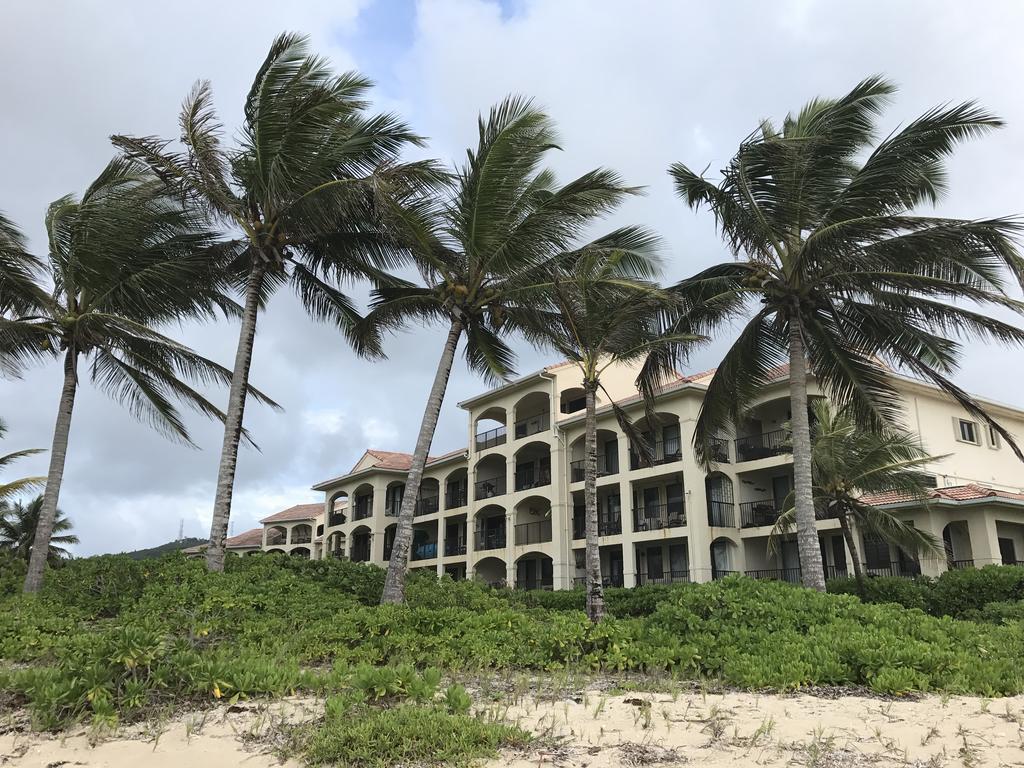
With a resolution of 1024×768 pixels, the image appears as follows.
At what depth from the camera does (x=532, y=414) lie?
36.1 metres

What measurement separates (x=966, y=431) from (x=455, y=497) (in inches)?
932

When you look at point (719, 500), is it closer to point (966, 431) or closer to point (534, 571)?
point (966, 431)

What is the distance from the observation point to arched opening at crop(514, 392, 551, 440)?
34.6 meters

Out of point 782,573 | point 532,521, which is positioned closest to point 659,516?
point 782,573

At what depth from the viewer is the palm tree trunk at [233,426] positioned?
14.5 metres

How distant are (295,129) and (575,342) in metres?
6.88

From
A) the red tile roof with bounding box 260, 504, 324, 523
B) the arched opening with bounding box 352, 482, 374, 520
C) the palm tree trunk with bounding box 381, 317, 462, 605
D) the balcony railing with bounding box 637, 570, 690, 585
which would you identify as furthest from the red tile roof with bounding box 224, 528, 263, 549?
the palm tree trunk with bounding box 381, 317, 462, 605

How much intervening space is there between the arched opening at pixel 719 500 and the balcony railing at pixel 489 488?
1100 centimetres

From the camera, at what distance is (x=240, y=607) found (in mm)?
11531

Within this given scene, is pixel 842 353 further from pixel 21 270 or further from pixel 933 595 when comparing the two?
pixel 21 270

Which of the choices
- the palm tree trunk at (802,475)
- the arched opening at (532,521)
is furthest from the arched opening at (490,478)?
the palm tree trunk at (802,475)

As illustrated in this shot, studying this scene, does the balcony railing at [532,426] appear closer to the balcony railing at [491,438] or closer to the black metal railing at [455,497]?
the balcony railing at [491,438]

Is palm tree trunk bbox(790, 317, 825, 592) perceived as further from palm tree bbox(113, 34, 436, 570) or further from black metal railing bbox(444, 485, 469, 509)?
black metal railing bbox(444, 485, 469, 509)

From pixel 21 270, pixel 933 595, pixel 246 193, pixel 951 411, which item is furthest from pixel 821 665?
pixel 951 411
